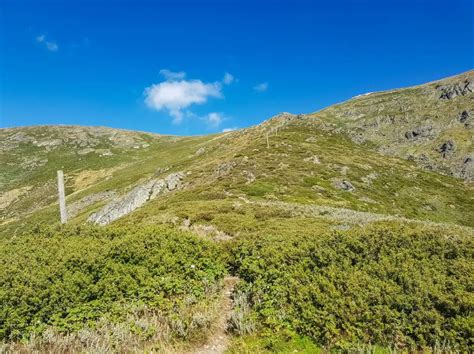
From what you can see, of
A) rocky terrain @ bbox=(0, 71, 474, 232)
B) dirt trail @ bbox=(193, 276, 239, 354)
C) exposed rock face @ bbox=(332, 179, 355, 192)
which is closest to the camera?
dirt trail @ bbox=(193, 276, 239, 354)

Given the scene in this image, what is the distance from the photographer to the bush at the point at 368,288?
899 cm

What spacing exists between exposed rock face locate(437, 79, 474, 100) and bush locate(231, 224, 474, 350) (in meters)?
193

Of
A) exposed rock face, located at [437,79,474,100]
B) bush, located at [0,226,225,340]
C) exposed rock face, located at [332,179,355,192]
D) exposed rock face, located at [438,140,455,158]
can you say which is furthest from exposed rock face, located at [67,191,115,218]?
exposed rock face, located at [437,79,474,100]

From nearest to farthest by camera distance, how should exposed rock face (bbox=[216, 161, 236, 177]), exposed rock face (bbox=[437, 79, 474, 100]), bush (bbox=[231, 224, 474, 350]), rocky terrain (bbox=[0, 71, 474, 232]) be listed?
bush (bbox=[231, 224, 474, 350]) → rocky terrain (bbox=[0, 71, 474, 232]) → exposed rock face (bbox=[216, 161, 236, 177]) → exposed rock face (bbox=[437, 79, 474, 100])

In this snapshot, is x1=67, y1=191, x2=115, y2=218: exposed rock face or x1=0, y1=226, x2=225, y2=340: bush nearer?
x1=0, y1=226, x2=225, y2=340: bush

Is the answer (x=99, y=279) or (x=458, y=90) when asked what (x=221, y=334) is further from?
(x=458, y=90)

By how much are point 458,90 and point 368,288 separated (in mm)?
202485

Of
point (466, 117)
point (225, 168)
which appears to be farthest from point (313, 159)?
point (466, 117)

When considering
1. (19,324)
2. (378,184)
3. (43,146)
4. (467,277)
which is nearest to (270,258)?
(467,277)

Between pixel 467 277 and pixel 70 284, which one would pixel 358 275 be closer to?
pixel 467 277

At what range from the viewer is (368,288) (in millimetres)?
10484

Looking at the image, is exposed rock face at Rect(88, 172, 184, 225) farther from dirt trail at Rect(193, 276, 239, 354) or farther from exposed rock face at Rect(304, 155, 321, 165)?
dirt trail at Rect(193, 276, 239, 354)

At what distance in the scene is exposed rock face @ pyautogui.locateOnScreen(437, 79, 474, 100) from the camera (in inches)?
6889

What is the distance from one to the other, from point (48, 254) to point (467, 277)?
14.3 meters
